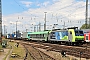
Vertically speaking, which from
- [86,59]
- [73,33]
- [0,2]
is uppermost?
[0,2]

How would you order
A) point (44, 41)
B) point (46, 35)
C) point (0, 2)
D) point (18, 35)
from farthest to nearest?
point (18, 35) → point (44, 41) → point (46, 35) → point (0, 2)

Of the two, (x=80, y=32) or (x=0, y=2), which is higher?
(x=0, y=2)

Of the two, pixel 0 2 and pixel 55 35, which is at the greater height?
pixel 0 2

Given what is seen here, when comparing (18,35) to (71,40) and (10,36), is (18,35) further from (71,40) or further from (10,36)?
(71,40)

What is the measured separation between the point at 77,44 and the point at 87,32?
8918mm

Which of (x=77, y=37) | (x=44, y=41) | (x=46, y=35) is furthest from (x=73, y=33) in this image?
(x=44, y=41)

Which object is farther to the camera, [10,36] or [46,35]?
[10,36]

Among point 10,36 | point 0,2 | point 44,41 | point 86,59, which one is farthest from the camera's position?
point 10,36

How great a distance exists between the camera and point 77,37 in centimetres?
3647

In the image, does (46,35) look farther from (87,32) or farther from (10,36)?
(10,36)

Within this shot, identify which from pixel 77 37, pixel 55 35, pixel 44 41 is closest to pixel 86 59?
pixel 77 37

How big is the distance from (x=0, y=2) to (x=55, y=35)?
639 inches

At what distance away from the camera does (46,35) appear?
53406mm

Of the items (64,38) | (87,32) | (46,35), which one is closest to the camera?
(64,38)
